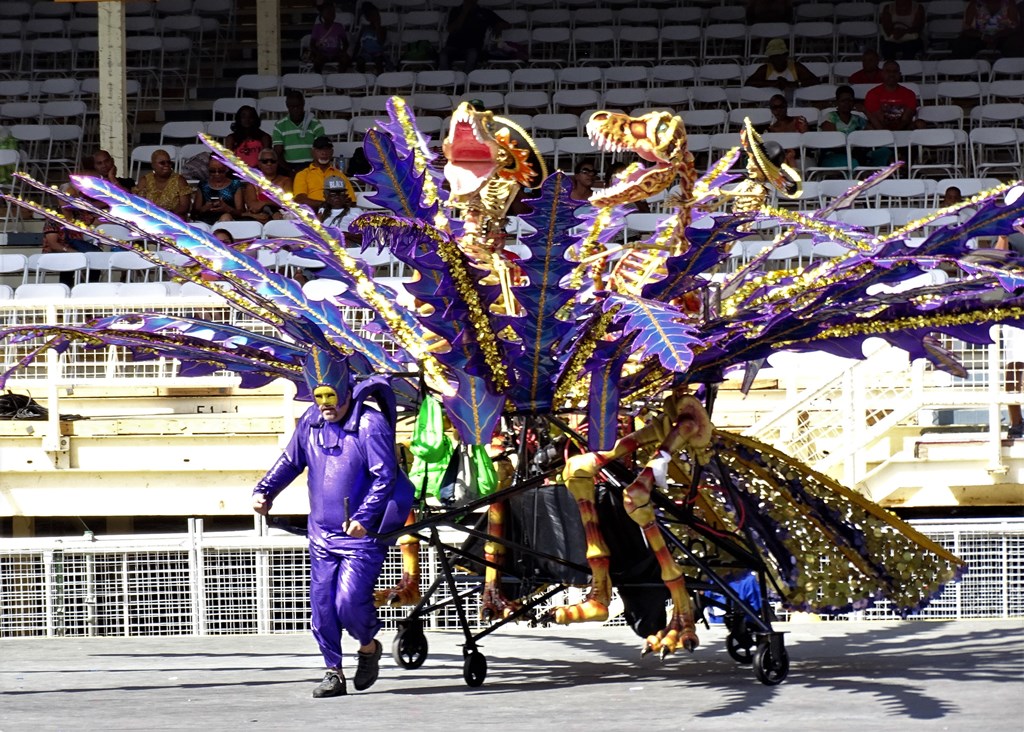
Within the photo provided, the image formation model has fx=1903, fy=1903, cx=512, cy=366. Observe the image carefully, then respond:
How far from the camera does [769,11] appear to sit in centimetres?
1945

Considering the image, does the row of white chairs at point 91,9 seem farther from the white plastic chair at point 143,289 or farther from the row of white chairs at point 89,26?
the white plastic chair at point 143,289

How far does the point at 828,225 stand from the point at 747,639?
1914 millimetres

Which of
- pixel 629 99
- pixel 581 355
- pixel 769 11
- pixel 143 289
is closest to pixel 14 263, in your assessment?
pixel 143 289

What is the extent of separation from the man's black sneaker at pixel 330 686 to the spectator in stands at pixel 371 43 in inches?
476

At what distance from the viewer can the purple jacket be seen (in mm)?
7570

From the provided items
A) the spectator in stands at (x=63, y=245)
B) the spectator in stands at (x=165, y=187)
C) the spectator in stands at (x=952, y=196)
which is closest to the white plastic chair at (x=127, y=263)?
the spectator in stands at (x=63, y=245)

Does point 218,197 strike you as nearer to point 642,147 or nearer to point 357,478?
point 642,147

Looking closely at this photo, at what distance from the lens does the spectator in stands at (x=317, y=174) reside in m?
15.4

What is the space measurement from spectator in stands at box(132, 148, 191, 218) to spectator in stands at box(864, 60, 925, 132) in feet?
20.0

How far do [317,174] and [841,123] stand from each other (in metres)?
4.70

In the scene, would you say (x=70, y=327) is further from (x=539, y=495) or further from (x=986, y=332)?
(x=986, y=332)

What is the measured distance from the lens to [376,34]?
63.2 feet

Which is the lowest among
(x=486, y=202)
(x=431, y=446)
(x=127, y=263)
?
(x=431, y=446)

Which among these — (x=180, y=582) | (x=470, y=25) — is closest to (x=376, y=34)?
(x=470, y=25)
